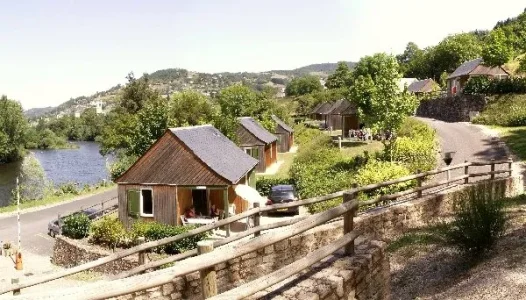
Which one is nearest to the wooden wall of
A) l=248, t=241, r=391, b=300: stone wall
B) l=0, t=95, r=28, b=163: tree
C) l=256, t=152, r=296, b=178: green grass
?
l=256, t=152, r=296, b=178: green grass

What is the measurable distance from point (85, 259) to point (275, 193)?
9854mm

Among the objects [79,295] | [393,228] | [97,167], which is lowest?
[97,167]

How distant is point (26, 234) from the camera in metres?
28.0

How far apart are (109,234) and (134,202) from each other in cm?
228

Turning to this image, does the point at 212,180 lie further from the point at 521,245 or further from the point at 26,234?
the point at 521,245

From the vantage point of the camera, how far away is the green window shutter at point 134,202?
2361 centimetres

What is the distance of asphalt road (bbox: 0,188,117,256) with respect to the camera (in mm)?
25744

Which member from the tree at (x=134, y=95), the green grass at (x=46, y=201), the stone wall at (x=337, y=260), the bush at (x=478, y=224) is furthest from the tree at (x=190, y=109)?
the bush at (x=478, y=224)

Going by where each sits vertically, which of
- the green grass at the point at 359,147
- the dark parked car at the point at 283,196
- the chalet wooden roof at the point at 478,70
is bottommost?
the dark parked car at the point at 283,196

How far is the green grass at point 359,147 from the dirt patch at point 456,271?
85.9ft

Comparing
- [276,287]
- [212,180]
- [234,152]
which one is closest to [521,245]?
[276,287]

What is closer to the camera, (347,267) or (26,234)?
(347,267)

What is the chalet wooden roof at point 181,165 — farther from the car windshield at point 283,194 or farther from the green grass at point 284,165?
the green grass at point 284,165

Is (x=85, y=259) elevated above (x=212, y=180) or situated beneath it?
situated beneath
